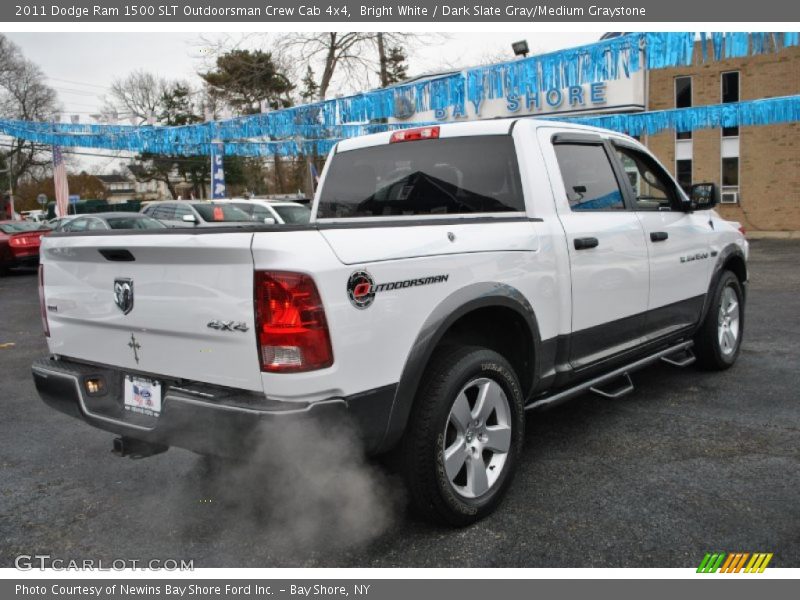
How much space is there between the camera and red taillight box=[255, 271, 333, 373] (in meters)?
2.44

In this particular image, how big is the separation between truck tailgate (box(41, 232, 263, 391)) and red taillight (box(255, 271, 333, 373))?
60mm

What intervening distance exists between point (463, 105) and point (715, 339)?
9.08 m

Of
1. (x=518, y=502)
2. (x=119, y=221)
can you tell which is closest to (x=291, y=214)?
(x=119, y=221)

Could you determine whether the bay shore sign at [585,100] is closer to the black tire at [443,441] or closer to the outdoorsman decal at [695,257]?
the outdoorsman decal at [695,257]

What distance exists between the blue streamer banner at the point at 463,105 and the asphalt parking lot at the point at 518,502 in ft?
19.0

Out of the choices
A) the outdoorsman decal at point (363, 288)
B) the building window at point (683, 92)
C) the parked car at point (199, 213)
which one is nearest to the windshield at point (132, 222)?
the parked car at point (199, 213)

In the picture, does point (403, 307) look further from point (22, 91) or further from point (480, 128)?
point (22, 91)

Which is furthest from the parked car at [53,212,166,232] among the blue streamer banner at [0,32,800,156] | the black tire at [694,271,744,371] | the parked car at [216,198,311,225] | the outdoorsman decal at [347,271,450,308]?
the outdoorsman decal at [347,271,450,308]

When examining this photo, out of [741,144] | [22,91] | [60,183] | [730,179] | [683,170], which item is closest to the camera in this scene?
[741,144]

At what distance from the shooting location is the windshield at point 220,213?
15.0m

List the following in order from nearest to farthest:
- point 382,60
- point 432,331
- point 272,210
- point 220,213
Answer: point 432,331 → point 272,210 → point 220,213 → point 382,60

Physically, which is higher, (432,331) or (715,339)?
(432,331)

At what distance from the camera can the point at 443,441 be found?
2.94 m
